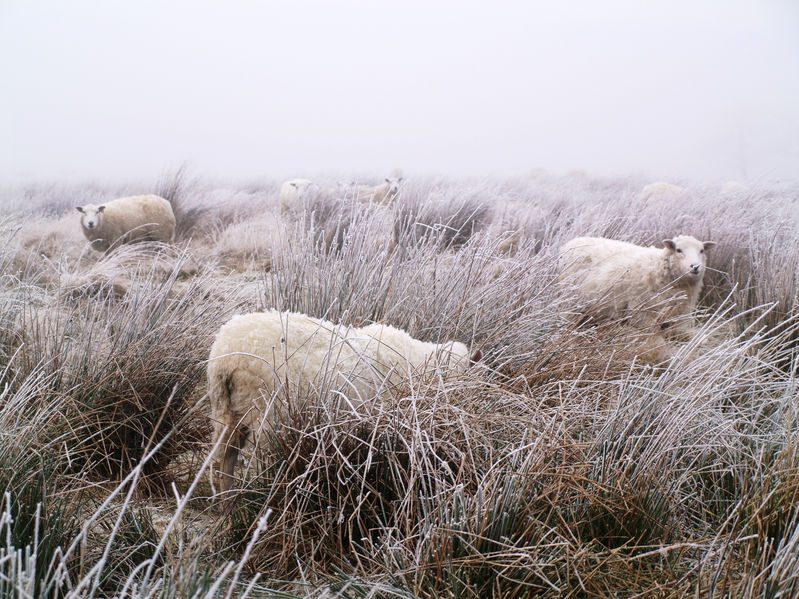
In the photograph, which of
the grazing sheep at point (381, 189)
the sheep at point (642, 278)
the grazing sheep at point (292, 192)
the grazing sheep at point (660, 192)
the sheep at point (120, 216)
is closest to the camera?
the sheep at point (642, 278)

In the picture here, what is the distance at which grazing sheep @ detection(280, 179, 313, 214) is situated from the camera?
3788mm

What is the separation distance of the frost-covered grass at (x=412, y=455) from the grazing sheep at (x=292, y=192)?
1001mm

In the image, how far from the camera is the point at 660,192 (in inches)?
145

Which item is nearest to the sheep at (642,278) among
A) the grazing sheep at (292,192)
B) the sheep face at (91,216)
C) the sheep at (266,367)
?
the sheep at (266,367)

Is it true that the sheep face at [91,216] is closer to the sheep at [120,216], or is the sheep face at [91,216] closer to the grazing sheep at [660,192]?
the sheep at [120,216]

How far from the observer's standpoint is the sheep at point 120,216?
3898 mm

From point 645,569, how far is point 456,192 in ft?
9.00

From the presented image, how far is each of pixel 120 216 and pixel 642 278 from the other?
3.12 m

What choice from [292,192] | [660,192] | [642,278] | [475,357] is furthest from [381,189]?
[475,357]

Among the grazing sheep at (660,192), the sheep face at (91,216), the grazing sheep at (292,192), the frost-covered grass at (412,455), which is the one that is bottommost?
the frost-covered grass at (412,455)

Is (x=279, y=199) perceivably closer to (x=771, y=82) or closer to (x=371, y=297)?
(x=371, y=297)

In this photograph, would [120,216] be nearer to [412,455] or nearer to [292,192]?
[292,192]

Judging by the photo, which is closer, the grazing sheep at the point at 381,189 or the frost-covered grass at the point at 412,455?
the frost-covered grass at the point at 412,455

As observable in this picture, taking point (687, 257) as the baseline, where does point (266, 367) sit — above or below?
below
